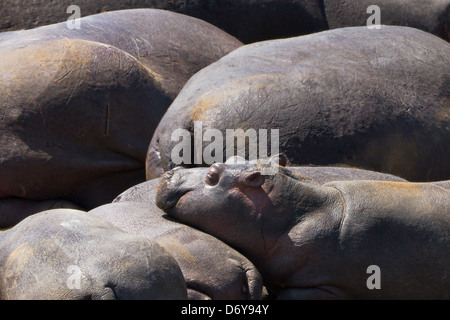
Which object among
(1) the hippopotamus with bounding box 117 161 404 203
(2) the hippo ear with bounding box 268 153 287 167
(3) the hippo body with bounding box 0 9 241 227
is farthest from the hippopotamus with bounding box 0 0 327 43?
(2) the hippo ear with bounding box 268 153 287 167

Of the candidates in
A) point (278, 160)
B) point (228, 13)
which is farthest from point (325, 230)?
point (228, 13)

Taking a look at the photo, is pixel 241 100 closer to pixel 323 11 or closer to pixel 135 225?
pixel 135 225

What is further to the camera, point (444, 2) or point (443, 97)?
point (444, 2)

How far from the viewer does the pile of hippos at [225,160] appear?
134 inches

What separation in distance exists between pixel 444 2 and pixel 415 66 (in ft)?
4.40

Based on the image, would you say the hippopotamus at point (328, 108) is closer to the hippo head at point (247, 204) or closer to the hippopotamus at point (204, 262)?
the hippo head at point (247, 204)

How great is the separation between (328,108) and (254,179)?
3.36 ft

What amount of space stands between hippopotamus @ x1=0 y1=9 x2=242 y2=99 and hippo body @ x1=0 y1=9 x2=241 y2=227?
0.07m

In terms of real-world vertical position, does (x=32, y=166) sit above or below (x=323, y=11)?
below

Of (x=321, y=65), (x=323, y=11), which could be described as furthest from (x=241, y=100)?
(x=323, y=11)

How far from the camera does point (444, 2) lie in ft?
20.1

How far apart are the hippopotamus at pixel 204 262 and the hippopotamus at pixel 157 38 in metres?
1.66
